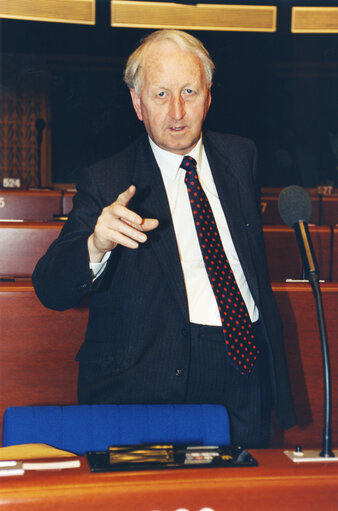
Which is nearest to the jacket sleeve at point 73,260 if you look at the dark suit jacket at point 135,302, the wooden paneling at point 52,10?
the dark suit jacket at point 135,302

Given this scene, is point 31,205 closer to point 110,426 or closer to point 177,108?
point 177,108

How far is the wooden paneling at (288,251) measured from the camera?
8.57 ft

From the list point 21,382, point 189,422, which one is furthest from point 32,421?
point 21,382

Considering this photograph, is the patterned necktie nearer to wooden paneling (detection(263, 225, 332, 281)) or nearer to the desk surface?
the desk surface

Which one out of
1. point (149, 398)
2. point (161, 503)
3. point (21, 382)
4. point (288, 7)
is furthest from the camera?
point (288, 7)

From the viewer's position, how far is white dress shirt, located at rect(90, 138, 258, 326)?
135 cm

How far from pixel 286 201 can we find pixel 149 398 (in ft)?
1.65

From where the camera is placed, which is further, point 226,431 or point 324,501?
point 226,431

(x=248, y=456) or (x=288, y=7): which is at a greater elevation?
(x=288, y=7)

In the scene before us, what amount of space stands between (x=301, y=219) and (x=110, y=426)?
0.49 m

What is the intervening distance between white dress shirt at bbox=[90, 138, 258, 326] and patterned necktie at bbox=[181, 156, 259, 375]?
0.10ft

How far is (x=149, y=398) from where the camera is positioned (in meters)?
1.34

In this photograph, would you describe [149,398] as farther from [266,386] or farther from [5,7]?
[5,7]

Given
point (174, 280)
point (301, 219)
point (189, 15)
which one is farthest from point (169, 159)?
point (189, 15)
